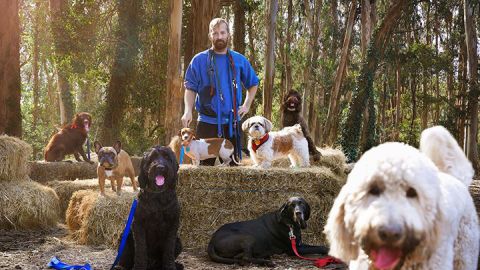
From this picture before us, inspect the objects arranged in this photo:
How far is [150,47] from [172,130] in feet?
21.7

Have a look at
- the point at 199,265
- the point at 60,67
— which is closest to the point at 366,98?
the point at 60,67

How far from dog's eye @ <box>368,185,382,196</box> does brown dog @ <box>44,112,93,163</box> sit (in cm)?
1018

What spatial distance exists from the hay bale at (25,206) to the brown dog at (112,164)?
5.53 feet

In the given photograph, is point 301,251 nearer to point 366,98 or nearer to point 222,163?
point 222,163

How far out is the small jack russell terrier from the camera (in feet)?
24.1

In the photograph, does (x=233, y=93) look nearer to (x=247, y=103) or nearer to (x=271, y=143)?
(x=247, y=103)

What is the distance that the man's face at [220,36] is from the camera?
716 cm

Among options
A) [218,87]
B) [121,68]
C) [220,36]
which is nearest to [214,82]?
[218,87]

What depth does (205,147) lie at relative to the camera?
7.50m

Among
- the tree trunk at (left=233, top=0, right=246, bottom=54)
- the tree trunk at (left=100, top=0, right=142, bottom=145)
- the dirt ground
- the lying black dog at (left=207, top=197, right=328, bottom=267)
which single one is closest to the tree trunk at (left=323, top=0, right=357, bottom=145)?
the tree trunk at (left=233, top=0, right=246, bottom=54)

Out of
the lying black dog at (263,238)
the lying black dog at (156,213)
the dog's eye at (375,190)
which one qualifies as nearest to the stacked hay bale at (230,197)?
the lying black dog at (263,238)

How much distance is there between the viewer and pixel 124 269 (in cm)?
563

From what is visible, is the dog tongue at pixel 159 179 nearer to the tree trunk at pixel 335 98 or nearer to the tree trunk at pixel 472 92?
the tree trunk at pixel 335 98

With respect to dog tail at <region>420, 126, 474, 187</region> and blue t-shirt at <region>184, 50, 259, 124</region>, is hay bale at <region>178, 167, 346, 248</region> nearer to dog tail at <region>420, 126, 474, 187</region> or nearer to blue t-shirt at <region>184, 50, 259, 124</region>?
blue t-shirt at <region>184, 50, 259, 124</region>
